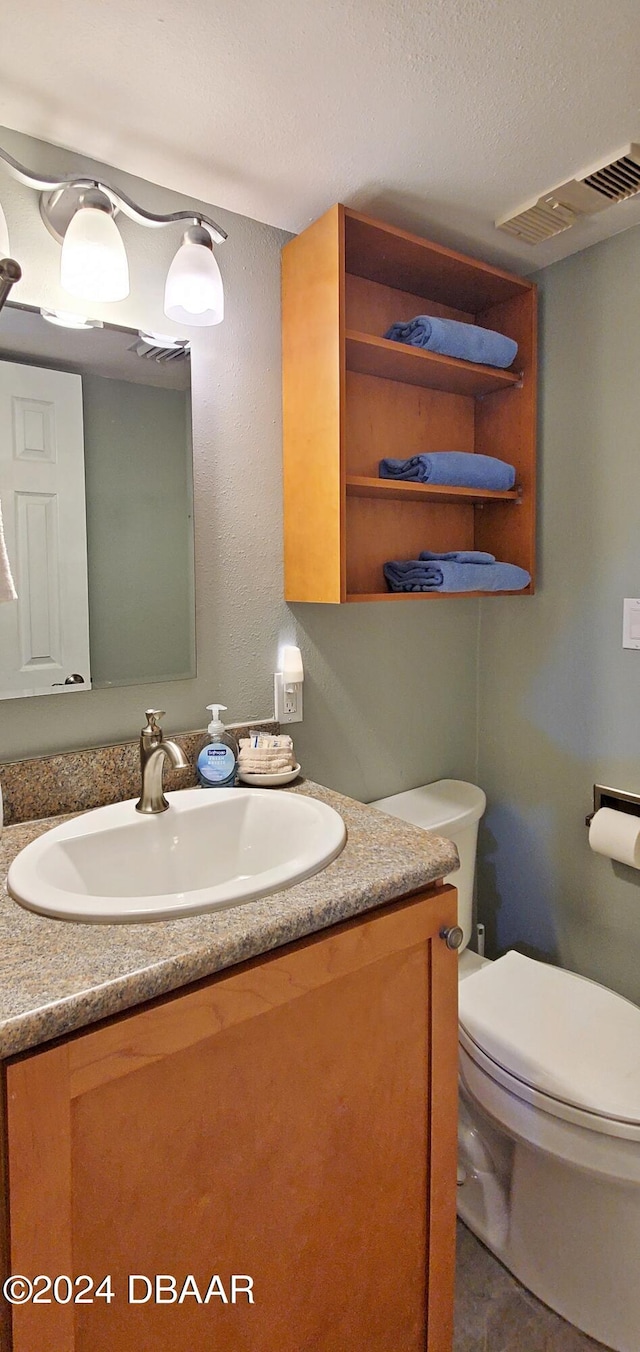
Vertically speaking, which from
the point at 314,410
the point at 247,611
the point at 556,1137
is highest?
the point at 314,410

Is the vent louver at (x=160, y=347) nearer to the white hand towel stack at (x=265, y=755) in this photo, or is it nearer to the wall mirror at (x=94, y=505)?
the wall mirror at (x=94, y=505)

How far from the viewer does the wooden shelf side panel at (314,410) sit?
1.32 metres

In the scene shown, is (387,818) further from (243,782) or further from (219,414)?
(219,414)

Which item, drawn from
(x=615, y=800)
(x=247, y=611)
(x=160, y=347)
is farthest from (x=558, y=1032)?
(x=160, y=347)

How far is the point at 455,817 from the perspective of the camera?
5.24 feet

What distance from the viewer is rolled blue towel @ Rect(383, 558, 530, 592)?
1491mm

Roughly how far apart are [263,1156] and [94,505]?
1035 mm

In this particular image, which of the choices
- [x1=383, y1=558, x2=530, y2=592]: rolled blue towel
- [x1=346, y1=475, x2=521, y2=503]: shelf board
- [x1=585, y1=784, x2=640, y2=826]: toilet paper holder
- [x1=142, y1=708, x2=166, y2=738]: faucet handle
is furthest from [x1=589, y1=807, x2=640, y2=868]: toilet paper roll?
[x1=142, y1=708, x2=166, y2=738]: faucet handle

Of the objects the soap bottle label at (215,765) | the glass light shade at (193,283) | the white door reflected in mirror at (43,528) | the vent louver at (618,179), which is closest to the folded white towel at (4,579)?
the white door reflected in mirror at (43,528)

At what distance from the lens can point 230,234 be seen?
1393 mm

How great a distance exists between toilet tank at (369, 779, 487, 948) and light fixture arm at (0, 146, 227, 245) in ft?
4.20

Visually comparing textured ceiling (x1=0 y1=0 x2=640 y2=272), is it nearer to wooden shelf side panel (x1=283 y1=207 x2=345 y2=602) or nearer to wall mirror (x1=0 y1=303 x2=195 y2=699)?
wooden shelf side panel (x1=283 y1=207 x2=345 y2=602)

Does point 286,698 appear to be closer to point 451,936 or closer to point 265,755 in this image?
point 265,755

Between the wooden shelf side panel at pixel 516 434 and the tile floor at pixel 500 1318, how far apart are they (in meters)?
1.47
